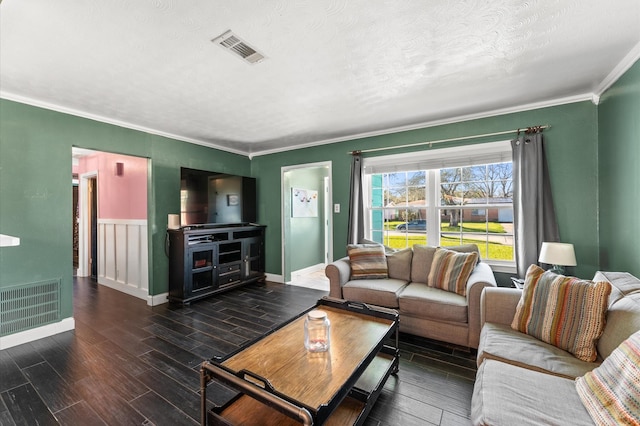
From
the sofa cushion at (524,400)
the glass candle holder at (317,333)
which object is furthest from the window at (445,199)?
the glass candle holder at (317,333)

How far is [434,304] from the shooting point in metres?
2.50

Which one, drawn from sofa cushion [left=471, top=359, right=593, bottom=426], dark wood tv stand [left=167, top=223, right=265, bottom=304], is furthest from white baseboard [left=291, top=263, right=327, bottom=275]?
Answer: sofa cushion [left=471, top=359, right=593, bottom=426]

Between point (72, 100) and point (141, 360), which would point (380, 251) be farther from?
point (72, 100)

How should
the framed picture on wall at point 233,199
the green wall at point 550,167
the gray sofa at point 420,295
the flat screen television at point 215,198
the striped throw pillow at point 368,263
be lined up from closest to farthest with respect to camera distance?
1. the green wall at point 550,167
2. the gray sofa at point 420,295
3. the striped throw pillow at point 368,263
4. the flat screen television at point 215,198
5. the framed picture on wall at point 233,199

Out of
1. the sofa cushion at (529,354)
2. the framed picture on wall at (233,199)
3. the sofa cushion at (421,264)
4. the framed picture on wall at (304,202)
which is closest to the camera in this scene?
the sofa cushion at (529,354)

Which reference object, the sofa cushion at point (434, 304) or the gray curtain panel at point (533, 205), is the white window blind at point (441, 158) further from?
the sofa cushion at point (434, 304)

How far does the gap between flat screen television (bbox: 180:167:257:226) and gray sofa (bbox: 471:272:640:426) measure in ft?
12.4

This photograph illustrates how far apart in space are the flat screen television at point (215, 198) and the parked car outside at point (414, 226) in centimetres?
270

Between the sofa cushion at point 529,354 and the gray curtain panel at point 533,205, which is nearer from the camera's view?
the sofa cushion at point 529,354

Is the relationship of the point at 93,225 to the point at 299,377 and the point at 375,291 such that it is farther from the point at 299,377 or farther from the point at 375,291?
the point at 299,377

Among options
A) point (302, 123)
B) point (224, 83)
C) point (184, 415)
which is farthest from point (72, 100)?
point (184, 415)

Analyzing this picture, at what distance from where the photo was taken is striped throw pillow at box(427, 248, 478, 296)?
8.87 feet

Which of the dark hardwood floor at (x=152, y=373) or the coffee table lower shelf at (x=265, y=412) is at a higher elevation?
the coffee table lower shelf at (x=265, y=412)

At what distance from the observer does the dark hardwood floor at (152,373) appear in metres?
1.71
